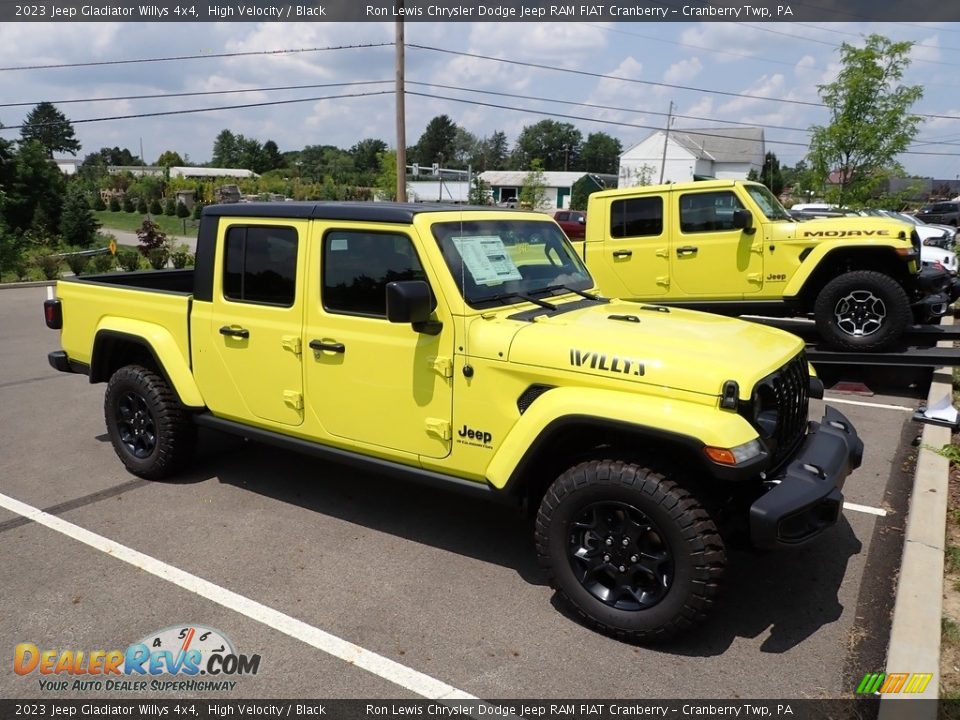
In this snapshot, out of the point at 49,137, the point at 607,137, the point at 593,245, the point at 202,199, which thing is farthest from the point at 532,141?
the point at 593,245

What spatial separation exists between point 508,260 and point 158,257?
18585mm

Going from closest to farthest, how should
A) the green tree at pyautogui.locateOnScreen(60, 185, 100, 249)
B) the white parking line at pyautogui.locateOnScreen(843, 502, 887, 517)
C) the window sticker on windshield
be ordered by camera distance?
the window sticker on windshield → the white parking line at pyautogui.locateOnScreen(843, 502, 887, 517) → the green tree at pyautogui.locateOnScreen(60, 185, 100, 249)

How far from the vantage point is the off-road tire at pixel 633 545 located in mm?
3031

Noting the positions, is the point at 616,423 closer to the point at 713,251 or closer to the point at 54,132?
the point at 713,251

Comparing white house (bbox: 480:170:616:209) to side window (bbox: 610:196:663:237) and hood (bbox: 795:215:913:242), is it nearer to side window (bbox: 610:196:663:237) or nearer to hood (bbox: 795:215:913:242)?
side window (bbox: 610:196:663:237)

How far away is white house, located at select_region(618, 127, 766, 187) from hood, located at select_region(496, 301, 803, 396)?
67.2 m

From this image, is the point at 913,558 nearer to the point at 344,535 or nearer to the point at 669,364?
the point at 669,364

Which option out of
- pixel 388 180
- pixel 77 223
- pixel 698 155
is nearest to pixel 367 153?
pixel 698 155

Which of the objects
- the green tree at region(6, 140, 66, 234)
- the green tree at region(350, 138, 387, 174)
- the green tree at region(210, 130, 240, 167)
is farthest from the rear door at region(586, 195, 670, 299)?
the green tree at region(210, 130, 240, 167)

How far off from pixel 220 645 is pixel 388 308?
68.4 inches

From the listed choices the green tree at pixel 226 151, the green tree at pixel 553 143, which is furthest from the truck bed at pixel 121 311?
the green tree at pixel 553 143

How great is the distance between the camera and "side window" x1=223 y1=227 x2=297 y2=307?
14.1 ft

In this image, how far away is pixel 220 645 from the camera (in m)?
3.25

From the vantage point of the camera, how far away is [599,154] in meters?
127
